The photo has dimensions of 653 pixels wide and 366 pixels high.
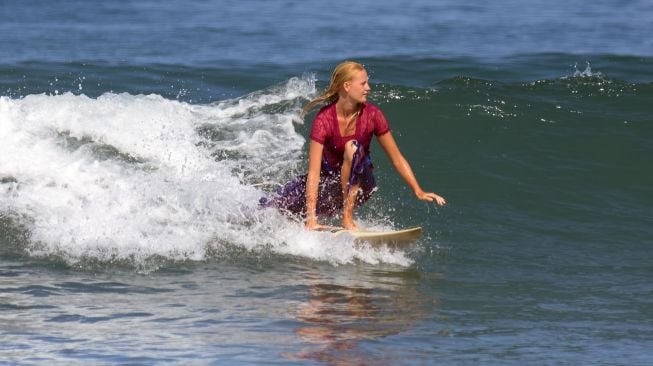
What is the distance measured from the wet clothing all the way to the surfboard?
0.90 ft

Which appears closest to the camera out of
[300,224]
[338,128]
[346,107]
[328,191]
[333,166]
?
[346,107]

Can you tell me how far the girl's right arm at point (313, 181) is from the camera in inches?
329

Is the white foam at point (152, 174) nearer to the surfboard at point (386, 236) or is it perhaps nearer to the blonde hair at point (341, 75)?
the surfboard at point (386, 236)

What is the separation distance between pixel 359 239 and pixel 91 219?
2.11 m

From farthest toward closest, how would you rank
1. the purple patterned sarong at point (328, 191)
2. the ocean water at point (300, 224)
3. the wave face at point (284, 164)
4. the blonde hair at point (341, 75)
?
the wave face at point (284, 164), the purple patterned sarong at point (328, 191), the blonde hair at point (341, 75), the ocean water at point (300, 224)

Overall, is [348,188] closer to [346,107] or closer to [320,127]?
[320,127]

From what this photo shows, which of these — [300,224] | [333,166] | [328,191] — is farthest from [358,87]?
[300,224]

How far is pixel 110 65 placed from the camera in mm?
17672

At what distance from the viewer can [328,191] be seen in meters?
8.73

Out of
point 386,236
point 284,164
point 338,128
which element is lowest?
point 386,236

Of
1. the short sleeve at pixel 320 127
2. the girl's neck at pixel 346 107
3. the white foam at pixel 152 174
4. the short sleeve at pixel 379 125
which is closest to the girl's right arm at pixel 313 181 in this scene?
the short sleeve at pixel 320 127

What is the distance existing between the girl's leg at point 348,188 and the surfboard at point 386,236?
14 cm

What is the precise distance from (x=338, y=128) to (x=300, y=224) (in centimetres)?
91

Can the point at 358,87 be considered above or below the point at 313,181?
above
